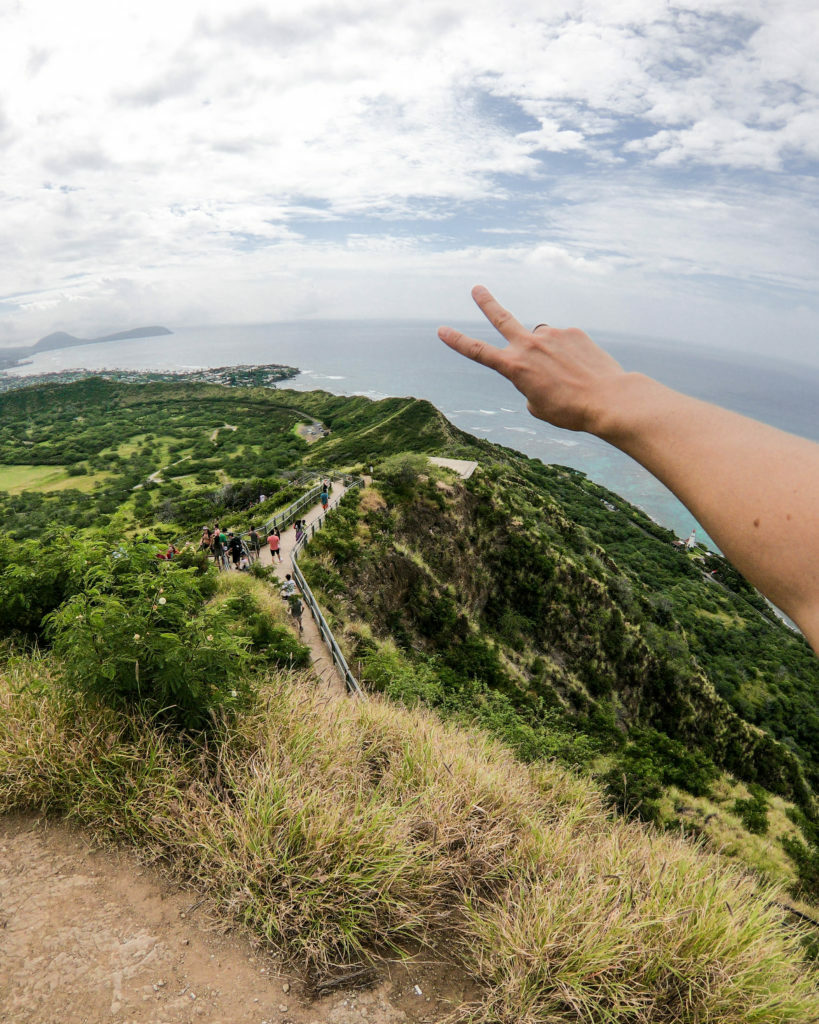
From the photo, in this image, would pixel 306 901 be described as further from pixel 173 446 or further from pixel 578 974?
pixel 173 446

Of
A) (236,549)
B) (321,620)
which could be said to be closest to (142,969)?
(321,620)

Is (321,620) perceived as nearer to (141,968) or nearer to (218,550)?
(218,550)

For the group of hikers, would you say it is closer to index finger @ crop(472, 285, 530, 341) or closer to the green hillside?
the green hillside

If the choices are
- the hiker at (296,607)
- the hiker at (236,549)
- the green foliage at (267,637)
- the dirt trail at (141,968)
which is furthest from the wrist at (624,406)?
the hiker at (236,549)

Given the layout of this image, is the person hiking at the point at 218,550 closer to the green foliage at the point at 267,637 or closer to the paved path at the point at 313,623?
the paved path at the point at 313,623

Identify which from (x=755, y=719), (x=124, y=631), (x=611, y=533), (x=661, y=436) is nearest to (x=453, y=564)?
(x=124, y=631)
